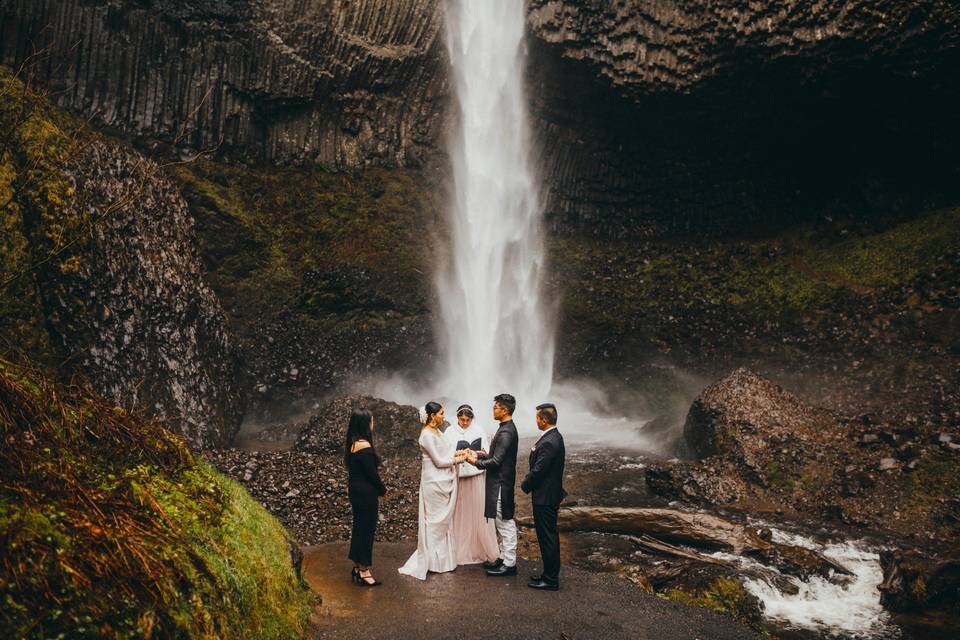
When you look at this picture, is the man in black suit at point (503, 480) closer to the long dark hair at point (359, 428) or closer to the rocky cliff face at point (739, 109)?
the long dark hair at point (359, 428)

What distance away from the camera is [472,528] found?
27.9 feet

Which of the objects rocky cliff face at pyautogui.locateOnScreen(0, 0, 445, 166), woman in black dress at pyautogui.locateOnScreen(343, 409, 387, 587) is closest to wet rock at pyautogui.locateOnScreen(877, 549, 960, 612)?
woman in black dress at pyautogui.locateOnScreen(343, 409, 387, 587)

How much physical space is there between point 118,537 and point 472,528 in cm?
511

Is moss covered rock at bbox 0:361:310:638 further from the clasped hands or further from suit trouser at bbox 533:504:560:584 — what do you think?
suit trouser at bbox 533:504:560:584

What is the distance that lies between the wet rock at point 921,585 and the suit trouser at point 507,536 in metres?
5.66

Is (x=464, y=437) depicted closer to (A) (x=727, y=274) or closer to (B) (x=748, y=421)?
(B) (x=748, y=421)

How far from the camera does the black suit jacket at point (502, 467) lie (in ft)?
26.1

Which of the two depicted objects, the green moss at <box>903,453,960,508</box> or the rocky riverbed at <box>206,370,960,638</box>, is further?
the green moss at <box>903,453,960,508</box>

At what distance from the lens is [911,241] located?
22.1m

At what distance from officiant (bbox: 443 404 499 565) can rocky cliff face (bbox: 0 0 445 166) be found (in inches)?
515

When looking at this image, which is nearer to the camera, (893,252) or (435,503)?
(435,503)

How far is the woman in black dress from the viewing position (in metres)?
7.63

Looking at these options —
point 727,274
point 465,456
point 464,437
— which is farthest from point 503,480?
point 727,274

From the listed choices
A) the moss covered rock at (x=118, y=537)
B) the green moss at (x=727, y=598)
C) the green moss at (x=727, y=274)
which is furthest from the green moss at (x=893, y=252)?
the moss covered rock at (x=118, y=537)
